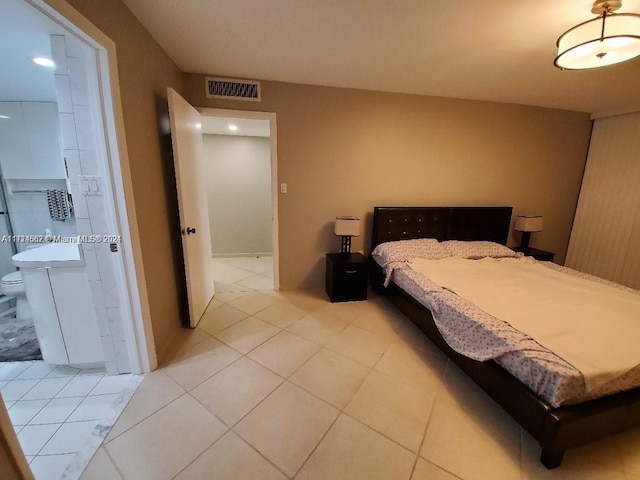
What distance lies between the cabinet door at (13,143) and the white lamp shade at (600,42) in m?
4.49

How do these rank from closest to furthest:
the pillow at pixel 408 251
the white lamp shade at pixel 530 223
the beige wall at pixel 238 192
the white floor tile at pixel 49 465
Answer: the white floor tile at pixel 49 465
the pillow at pixel 408 251
the white lamp shade at pixel 530 223
the beige wall at pixel 238 192

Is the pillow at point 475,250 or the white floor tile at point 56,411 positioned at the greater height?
the pillow at point 475,250

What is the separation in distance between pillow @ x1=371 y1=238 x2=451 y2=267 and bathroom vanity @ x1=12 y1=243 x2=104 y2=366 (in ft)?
8.39

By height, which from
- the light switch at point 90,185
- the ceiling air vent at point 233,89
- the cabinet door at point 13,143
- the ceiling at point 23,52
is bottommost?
the light switch at point 90,185

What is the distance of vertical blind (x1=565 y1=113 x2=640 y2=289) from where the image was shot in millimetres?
3105

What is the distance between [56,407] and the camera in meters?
1.47

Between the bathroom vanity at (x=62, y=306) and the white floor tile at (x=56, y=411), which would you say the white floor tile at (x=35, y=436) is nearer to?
the white floor tile at (x=56, y=411)

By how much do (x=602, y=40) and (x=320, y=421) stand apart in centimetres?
247

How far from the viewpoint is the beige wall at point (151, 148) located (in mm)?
1484

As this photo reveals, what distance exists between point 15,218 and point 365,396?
402 centimetres

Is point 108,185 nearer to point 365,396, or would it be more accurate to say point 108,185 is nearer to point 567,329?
point 365,396

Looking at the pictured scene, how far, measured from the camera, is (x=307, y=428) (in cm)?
138

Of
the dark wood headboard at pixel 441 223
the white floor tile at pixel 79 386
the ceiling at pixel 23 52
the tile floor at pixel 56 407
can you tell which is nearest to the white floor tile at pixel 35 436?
the tile floor at pixel 56 407

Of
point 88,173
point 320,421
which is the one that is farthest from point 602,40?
point 88,173
